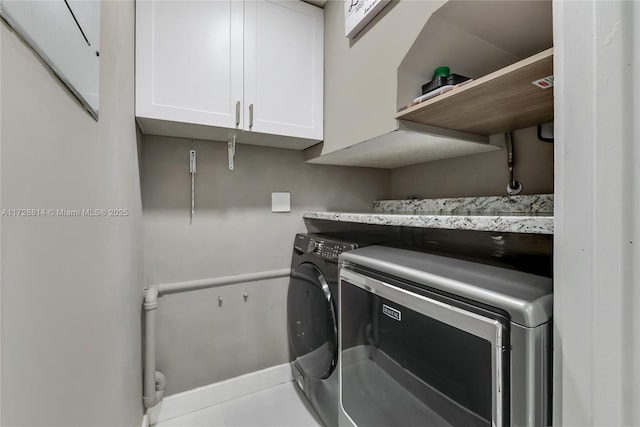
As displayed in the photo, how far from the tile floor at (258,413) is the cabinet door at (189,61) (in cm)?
164

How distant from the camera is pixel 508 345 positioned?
0.54m

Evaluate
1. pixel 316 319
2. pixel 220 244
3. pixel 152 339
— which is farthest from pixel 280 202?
pixel 152 339

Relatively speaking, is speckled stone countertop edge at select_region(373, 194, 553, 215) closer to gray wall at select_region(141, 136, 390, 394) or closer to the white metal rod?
gray wall at select_region(141, 136, 390, 394)

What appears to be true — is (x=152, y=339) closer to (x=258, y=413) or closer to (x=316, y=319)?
(x=258, y=413)

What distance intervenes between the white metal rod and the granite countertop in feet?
1.50

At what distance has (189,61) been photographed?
3.99ft

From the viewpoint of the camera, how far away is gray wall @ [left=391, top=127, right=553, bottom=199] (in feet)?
3.91

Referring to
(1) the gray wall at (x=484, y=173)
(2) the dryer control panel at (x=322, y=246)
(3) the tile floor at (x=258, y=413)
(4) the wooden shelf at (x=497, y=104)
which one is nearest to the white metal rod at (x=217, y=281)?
(2) the dryer control panel at (x=322, y=246)

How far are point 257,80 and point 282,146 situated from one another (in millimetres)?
433

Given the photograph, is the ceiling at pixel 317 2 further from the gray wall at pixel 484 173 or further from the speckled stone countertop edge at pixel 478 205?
the speckled stone countertop edge at pixel 478 205

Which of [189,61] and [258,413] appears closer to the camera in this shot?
[189,61]

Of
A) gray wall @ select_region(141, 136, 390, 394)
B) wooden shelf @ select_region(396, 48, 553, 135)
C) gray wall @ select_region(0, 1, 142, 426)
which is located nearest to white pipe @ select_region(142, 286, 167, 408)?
gray wall @ select_region(141, 136, 390, 394)

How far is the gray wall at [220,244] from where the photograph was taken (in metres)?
1.48

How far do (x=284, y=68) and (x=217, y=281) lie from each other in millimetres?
1315
